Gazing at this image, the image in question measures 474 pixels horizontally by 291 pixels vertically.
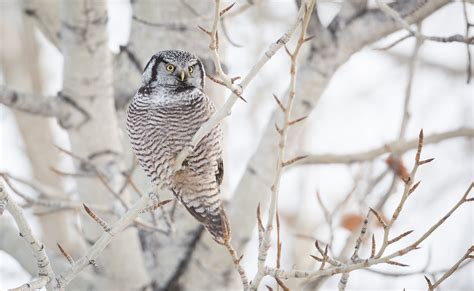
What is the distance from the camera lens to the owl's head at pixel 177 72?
4754 millimetres

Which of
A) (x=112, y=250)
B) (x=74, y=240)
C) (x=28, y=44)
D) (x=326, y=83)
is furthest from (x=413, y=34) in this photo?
(x=28, y=44)

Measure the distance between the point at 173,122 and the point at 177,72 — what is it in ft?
1.02

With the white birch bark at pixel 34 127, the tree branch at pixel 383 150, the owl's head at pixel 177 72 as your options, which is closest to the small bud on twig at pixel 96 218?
the owl's head at pixel 177 72

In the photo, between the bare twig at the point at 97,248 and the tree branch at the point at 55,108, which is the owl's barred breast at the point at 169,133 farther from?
the bare twig at the point at 97,248

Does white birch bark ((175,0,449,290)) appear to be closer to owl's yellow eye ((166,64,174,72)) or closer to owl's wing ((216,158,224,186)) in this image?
owl's wing ((216,158,224,186))

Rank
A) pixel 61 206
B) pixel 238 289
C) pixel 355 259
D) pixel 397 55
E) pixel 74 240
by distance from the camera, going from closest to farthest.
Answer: pixel 355 259 → pixel 61 206 → pixel 238 289 → pixel 74 240 → pixel 397 55

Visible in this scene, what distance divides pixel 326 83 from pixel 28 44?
189 inches

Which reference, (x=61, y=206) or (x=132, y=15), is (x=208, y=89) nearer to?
(x=132, y=15)

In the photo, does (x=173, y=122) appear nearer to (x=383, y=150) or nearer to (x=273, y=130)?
(x=273, y=130)

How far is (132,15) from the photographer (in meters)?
5.75

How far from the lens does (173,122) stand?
464 cm

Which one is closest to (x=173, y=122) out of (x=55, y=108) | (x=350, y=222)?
(x=55, y=108)

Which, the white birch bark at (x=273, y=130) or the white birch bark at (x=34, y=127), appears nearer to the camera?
the white birch bark at (x=273, y=130)

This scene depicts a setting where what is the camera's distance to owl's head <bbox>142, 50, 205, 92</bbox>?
4754 millimetres
